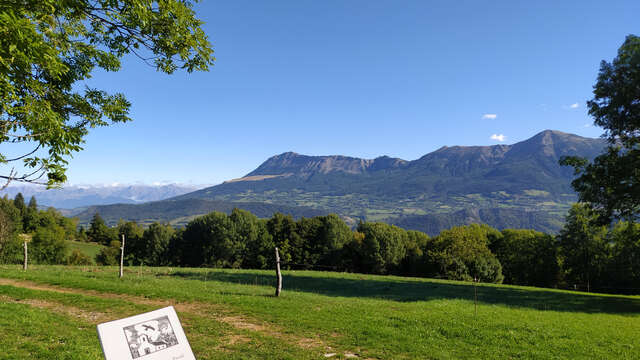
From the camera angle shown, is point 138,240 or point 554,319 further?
point 138,240

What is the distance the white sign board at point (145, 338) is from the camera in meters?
5.37

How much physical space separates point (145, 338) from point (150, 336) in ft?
0.33

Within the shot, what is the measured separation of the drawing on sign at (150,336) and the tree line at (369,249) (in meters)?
52.9

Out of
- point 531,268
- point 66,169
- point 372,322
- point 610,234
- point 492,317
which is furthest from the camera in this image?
point 531,268

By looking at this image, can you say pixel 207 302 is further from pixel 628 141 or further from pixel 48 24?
pixel 628 141

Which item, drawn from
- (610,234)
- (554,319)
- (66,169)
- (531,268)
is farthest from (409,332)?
(531,268)

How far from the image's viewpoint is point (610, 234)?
188 feet

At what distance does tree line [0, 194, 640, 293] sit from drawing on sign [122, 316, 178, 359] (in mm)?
52931

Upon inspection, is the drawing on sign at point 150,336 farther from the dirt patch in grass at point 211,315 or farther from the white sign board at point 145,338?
the dirt patch in grass at point 211,315

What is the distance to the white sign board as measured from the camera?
537cm

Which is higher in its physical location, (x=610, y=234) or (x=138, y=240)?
(x=610, y=234)

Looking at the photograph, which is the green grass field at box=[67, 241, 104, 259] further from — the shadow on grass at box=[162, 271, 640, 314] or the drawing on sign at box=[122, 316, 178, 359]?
the drawing on sign at box=[122, 316, 178, 359]

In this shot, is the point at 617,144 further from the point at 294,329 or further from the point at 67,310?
the point at 67,310

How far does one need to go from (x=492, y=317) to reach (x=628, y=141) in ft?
67.9
